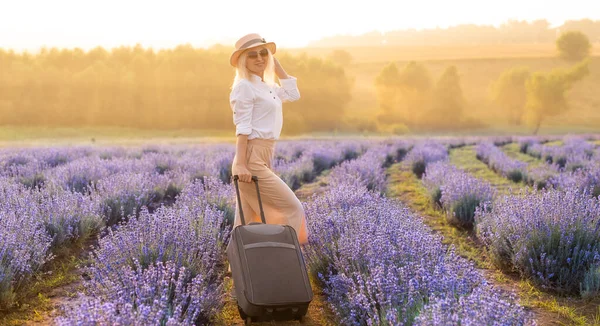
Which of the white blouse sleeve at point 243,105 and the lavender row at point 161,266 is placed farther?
the white blouse sleeve at point 243,105

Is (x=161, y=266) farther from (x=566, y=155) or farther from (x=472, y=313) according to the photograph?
(x=566, y=155)

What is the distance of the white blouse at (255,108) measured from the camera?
10.8ft

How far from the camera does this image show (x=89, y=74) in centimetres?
3341

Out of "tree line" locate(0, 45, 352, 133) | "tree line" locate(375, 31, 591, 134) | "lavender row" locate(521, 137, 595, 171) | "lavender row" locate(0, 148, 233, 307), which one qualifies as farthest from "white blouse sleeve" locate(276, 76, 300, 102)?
"tree line" locate(375, 31, 591, 134)

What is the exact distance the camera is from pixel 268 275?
2.76m

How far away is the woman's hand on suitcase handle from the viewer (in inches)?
130

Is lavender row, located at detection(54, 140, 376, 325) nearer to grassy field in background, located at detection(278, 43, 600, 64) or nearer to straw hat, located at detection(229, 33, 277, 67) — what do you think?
straw hat, located at detection(229, 33, 277, 67)

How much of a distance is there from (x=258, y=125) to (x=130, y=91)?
33.5 meters

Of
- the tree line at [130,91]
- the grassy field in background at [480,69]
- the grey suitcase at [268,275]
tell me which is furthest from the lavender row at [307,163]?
the grassy field in background at [480,69]

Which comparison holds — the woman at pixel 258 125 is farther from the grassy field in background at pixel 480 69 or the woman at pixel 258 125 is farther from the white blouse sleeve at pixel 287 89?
the grassy field in background at pixel 480 69

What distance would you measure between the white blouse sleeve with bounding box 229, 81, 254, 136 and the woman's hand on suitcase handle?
0.76ft

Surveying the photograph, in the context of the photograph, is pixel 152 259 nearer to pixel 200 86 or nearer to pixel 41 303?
pixel 41 303

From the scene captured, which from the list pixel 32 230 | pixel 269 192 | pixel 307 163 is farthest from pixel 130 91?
pixel 269 192

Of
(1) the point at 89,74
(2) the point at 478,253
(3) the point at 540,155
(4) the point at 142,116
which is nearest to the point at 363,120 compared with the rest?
(4) the point at 142,116
